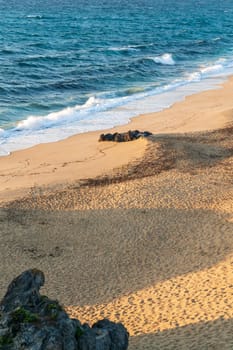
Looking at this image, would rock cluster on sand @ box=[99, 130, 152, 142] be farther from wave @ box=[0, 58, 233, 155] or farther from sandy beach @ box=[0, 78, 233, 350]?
wave @ box=[0, 58, 233, 155]

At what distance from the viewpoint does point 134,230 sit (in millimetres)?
21344

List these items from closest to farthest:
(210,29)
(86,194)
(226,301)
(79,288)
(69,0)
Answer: (226,301) < (79,288) < (86,194) < (210,29) < (69,0)

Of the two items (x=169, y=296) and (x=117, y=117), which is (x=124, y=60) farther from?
(x=169, y=296)

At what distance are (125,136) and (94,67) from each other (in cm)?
2366

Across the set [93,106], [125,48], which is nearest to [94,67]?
[125,48]

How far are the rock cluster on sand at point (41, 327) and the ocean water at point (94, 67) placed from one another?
17.8 m

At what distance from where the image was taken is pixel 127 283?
59.1 ft

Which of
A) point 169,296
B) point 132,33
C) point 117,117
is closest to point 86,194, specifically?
point 169,296

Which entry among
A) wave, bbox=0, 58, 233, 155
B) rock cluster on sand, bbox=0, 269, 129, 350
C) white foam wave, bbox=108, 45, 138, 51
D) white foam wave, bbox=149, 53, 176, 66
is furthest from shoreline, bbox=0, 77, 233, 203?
white foam wave, bbox=108, 45, 138, 51

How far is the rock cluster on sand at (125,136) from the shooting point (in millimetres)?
30920

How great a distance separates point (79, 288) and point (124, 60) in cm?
4269

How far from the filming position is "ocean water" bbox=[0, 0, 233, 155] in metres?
37.4

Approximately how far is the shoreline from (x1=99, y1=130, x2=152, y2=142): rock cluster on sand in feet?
1.27

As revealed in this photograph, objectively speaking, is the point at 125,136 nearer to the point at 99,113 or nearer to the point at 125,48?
the point at 99,113
